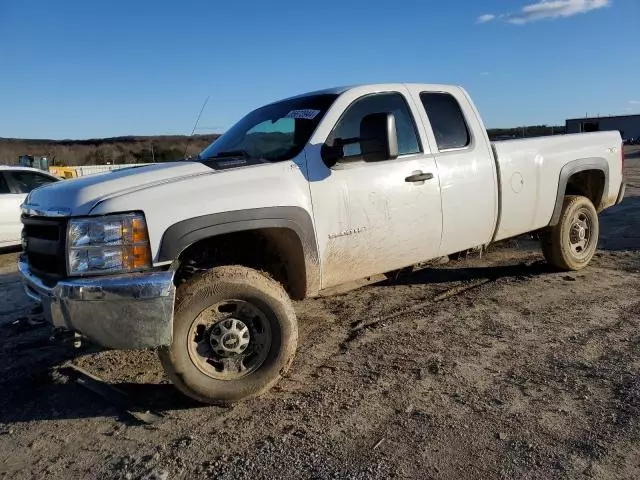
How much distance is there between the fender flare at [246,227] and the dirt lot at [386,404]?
84cm

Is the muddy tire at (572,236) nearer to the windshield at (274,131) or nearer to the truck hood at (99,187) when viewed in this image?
the windshield at (274,131)

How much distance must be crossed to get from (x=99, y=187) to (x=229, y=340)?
48.4 inches

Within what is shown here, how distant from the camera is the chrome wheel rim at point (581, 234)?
6598 millimetres

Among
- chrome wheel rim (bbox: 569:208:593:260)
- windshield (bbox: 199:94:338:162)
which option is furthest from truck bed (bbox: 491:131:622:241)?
windshield (bbox: 199:94:338:162)

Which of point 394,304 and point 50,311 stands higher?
point 50,311

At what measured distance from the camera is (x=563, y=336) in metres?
4.63

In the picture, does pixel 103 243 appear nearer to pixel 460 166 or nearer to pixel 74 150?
pixel 460 166

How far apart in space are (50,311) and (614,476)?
122 inches

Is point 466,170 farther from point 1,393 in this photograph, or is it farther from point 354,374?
→ point 1,393

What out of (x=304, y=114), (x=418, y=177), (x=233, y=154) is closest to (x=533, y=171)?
(x=418, y=177)

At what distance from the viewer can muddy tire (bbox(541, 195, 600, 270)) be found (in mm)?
6406

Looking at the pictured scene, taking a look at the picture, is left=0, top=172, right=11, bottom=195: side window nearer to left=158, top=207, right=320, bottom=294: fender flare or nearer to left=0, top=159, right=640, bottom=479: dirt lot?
left=0, top=159, right=640, bottom=479: dirt lot

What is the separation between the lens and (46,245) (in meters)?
3.58

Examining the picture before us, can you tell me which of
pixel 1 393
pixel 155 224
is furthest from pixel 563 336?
pixel 1 393
